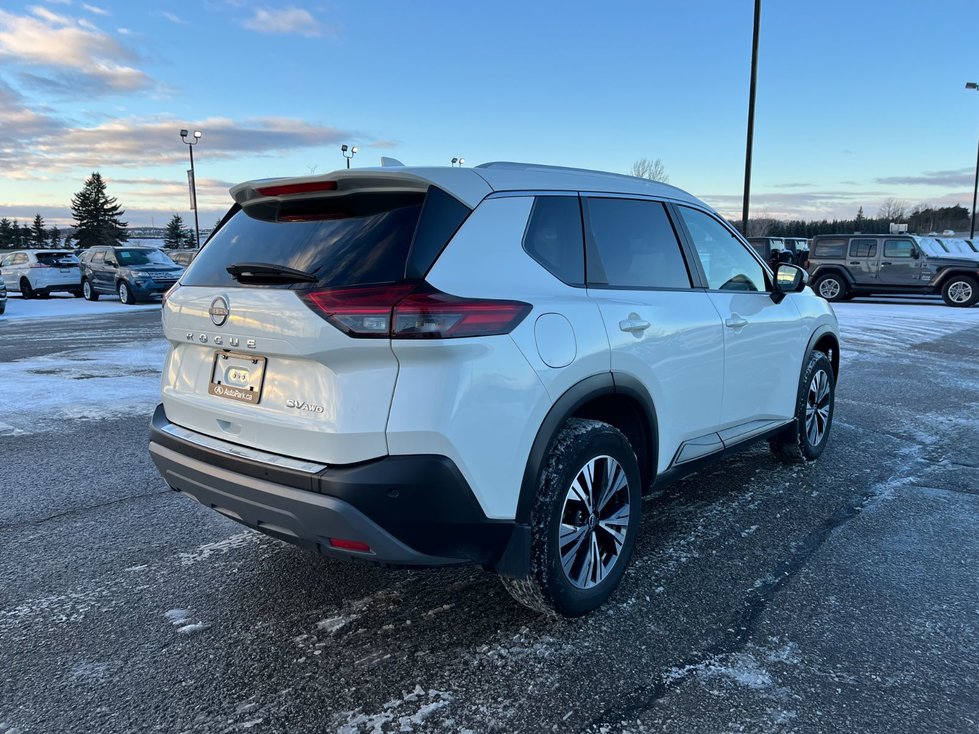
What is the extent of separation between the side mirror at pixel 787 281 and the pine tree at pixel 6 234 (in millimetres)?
91806

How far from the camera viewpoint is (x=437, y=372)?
2414 mm

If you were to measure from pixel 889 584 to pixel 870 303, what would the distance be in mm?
19411

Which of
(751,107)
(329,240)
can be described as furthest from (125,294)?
(329,240)

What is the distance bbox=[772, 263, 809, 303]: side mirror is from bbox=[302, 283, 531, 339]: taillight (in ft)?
9.15

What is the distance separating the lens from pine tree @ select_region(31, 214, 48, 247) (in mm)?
83062

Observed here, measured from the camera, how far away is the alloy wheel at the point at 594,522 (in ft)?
9.59

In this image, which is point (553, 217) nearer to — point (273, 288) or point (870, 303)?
point (273, 288)

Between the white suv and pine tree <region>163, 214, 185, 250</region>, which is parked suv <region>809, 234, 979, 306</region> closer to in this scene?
the white suv

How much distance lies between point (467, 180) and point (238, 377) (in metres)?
1.16

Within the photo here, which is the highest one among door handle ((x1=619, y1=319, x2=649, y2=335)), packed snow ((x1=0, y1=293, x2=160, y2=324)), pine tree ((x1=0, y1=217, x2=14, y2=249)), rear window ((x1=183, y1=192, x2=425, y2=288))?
pine tree ((x1=0, y1=217, x2=14, y2=249))

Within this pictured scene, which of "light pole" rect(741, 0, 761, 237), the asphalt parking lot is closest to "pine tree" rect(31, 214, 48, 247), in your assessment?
"light pole" rect(741, 0, 761, 237)

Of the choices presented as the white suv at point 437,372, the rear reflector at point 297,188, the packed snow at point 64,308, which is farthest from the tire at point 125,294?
the rear reflector at point 297,188

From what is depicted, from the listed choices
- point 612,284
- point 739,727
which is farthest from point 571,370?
point 739,727

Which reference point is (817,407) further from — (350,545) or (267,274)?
(267,274)
